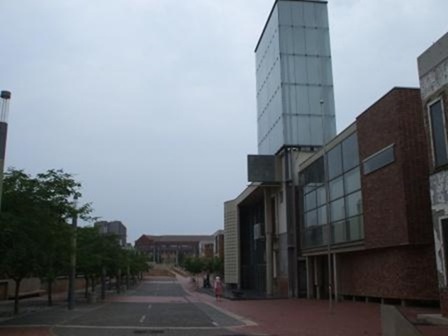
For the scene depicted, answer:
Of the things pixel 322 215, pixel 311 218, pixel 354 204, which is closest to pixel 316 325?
pixel 354 204

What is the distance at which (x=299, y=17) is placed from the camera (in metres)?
47.4

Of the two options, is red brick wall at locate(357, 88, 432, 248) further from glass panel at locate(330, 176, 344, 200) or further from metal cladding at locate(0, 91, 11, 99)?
metal cladding at locate(0, 91, 11, 99)

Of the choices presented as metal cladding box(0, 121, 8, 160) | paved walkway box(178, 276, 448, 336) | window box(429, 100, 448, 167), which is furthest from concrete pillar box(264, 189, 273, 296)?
metal cladding box(0, 121, 8, 160)

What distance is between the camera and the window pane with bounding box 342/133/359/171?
1260 inches

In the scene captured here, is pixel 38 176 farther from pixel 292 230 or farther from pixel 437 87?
pixel 292 230

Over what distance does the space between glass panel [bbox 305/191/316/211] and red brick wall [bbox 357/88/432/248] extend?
417 inches

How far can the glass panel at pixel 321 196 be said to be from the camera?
37.6 m

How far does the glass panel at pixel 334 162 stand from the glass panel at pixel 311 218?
4.36 m

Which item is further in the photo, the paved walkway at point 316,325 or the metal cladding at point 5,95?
the paved walkway at point 316,325

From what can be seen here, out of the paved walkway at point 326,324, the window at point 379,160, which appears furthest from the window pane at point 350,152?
the paved walkway at point 326,324

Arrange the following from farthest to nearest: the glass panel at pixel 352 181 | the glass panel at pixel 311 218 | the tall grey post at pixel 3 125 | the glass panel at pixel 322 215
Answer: the glass panel at pixel 311 218 < the glass panel at pixel 322 215 < the glass panel at pixel 352 181 < the tall grey post at pixel 3 125

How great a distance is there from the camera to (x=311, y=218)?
133 ft

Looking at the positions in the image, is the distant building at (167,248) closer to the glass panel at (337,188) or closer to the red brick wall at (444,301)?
the glass panel at (337,188)

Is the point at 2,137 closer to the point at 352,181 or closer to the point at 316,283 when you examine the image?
the point at 352,181
